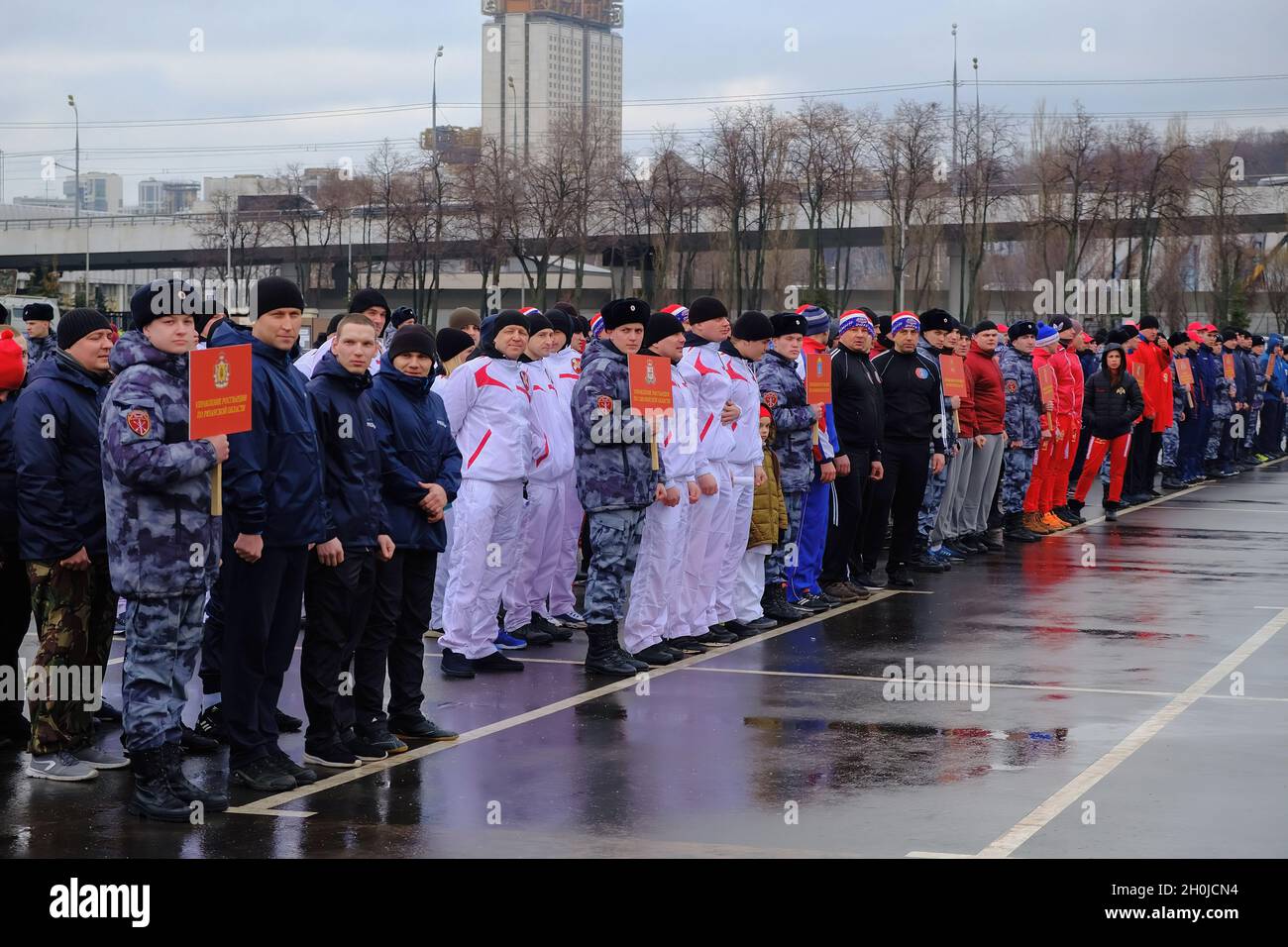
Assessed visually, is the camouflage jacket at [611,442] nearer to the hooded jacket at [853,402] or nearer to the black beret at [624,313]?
the black beret at [624,313]

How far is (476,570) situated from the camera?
10.8 meters

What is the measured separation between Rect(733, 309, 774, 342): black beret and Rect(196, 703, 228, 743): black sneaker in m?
5.01

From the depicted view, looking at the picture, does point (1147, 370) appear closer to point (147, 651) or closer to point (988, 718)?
point (988, 718)

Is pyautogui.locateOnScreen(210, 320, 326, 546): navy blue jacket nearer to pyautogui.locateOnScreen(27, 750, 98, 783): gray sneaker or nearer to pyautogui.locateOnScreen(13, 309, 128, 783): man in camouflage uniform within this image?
pyautogui.locateOnScreen(13, 309, 128, 783): man in camouflage uniform

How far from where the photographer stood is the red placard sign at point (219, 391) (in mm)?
7125

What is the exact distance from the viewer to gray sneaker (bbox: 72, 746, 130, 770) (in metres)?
8.34

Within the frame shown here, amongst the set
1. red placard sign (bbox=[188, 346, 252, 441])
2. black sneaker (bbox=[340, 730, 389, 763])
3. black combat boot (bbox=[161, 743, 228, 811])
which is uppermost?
red placard sign (bbox=[188, 346, 252, 441])

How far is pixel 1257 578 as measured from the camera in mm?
15680

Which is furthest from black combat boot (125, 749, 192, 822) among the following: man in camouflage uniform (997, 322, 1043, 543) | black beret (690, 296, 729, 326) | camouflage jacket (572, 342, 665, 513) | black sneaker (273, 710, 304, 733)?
man in camouflage uniform (997, 322, 1043, 543)

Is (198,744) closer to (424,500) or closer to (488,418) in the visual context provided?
(424,500)

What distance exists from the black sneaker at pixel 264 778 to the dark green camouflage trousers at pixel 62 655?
1.03 meters

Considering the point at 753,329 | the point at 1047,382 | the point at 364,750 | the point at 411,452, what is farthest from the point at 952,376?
the point at 364,750

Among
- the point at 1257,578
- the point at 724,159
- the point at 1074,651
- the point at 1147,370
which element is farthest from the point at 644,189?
the point at 1074,651

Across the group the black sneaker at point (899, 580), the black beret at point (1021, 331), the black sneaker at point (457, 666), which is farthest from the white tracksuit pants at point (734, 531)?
the black beret at point (1021, 331)
